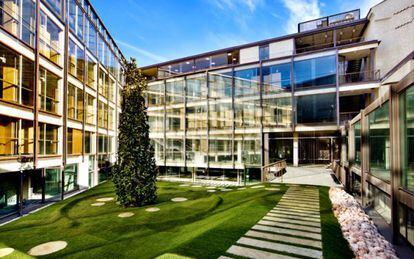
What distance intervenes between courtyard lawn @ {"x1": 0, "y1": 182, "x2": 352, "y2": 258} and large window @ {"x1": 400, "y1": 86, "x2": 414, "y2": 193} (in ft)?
7.91

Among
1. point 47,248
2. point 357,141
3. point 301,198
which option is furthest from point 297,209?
point 47,248

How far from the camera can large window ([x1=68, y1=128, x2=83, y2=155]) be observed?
17.4 metres

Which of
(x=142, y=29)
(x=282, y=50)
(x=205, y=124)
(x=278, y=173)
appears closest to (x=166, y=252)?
(x=278, y=173)

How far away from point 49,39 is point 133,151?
361 inches

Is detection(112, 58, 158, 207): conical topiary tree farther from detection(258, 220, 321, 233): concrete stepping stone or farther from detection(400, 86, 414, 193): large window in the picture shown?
detection(400, 86, 414, 193): large window

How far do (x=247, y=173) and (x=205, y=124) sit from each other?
7493 millimetres

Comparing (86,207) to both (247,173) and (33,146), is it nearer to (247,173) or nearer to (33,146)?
(33,146)

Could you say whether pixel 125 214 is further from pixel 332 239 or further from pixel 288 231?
Answer: pixel 332 239

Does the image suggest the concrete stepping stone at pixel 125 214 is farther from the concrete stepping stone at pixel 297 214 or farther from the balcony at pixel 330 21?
the balcony at pixel 330 21

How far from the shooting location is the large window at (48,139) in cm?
1402

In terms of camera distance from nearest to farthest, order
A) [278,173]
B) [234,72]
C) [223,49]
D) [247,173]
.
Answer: [278,173] → [247,173] → [234,72] → [223,49]

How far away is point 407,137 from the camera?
6.35 metres

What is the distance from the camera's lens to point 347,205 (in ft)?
33.7

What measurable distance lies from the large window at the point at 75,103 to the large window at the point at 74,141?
3.36 ft
